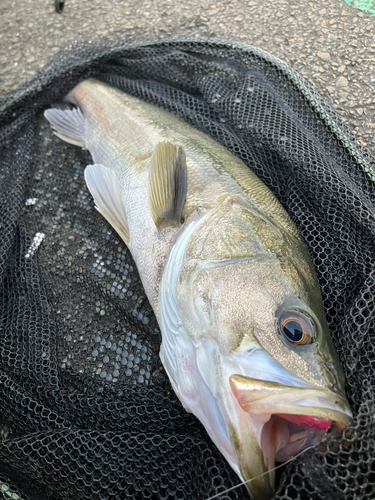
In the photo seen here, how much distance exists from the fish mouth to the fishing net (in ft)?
0.20

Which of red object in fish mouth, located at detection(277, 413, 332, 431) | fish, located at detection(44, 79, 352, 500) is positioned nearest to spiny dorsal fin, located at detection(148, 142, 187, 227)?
fish, located at detection(44, 79, 352, 500)

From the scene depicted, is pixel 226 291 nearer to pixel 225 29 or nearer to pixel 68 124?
pixel 68 124

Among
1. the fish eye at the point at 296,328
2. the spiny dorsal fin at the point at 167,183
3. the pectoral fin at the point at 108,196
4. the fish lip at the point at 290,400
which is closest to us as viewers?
the fish lip at the point at 290,400

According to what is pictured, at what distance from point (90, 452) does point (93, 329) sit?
30.7 inches

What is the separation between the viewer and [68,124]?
3014 mm

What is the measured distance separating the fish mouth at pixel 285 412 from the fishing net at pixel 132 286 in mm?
59

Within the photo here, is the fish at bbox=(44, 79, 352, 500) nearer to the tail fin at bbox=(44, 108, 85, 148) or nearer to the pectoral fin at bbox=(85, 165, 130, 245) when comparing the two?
the pectoral fin at bbox=(85, 165, 130, 245)

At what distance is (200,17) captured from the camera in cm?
423

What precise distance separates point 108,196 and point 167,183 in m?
0.60

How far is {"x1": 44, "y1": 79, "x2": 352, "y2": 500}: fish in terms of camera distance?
133cm

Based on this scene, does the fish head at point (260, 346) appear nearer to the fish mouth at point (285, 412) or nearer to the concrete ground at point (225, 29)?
the fish mouth at point (285, 412)

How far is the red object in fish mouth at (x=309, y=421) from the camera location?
128 cm

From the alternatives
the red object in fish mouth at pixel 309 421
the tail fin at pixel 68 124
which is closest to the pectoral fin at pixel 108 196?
the tail fin at pixel 68 124

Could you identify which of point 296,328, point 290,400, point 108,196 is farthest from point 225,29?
point 290,400
